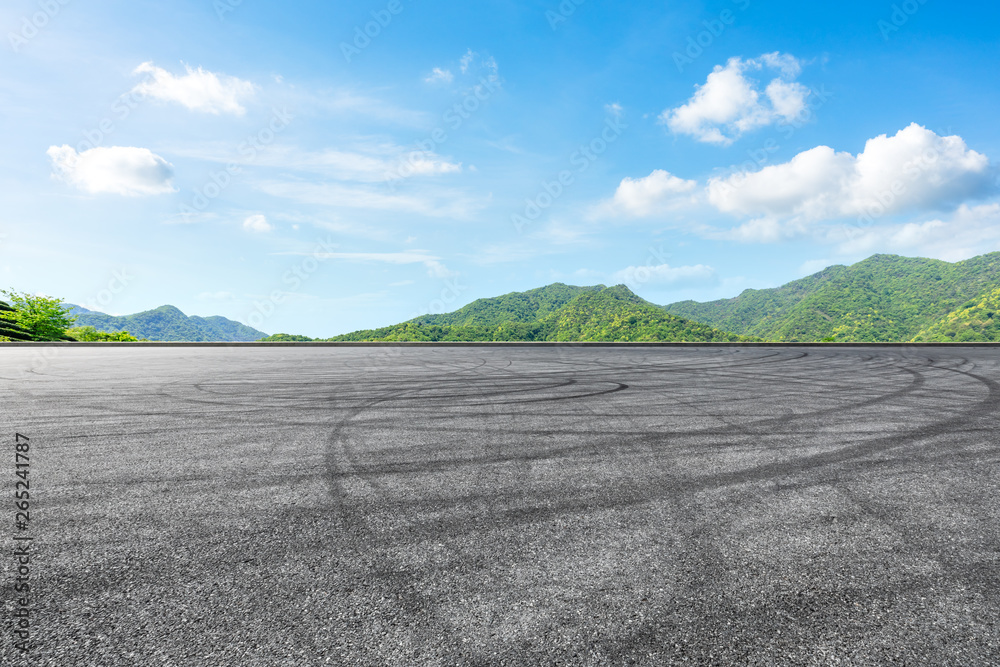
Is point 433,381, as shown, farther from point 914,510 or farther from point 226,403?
point 914,510

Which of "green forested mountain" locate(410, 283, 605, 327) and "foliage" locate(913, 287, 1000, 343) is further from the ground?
"green forested mountain" locate(410, 283, 605, 327)

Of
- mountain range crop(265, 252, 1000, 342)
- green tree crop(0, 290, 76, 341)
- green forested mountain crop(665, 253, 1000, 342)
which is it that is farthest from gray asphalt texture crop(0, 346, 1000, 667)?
green forested mountain crop(665, 253, 1000, 342)

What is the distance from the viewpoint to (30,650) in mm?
2305

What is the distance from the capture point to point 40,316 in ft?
197

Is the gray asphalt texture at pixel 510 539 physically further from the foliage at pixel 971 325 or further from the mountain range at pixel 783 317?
the foliage at pixel 971 325

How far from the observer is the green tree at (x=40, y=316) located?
56031 millimetres

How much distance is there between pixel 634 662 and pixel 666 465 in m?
3.29

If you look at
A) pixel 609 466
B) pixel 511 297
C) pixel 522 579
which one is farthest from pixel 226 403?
pixel 511 297

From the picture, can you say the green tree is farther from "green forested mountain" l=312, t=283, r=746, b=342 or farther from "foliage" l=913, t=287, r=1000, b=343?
"foliage" l=913, t=287, r=1000, b=343

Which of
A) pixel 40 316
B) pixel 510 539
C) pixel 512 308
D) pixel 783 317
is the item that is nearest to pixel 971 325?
pixel 783 317

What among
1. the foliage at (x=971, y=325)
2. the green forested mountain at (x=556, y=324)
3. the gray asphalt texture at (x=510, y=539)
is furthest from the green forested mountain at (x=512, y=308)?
the gray asphalt texture at (x=510, y=539)

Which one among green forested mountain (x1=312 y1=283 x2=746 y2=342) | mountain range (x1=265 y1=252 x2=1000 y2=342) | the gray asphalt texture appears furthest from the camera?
mountain range (x1=265 y1=252 x2=1000 y2=342)

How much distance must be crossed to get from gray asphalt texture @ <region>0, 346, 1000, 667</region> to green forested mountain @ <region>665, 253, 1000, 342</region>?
3233 inches

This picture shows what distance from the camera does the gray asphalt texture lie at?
7.82 ft
